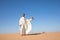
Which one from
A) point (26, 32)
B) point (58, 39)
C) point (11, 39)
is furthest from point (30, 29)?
point (58, 39)

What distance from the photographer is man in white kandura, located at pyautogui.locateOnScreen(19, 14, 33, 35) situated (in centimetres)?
1182

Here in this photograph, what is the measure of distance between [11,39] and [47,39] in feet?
6.31

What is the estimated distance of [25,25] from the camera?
12.0 meters

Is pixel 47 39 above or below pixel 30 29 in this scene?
below

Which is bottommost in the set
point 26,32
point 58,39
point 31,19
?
point 58,39

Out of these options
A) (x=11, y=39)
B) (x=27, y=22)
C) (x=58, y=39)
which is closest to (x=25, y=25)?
(x=27, y=22)

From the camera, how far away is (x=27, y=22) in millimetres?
12156

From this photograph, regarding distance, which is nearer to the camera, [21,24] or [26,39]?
[26,39]

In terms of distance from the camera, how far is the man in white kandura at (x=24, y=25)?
11816 millimetres

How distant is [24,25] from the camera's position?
39.2 feet

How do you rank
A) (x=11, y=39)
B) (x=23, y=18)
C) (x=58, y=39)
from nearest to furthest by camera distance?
(x=58, y=39), (x=11, y=39), (x=23, y=18)

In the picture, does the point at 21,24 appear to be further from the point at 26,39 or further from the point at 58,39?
the point at 58,39

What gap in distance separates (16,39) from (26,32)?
221cm

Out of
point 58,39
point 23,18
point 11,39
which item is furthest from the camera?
point 23,18
